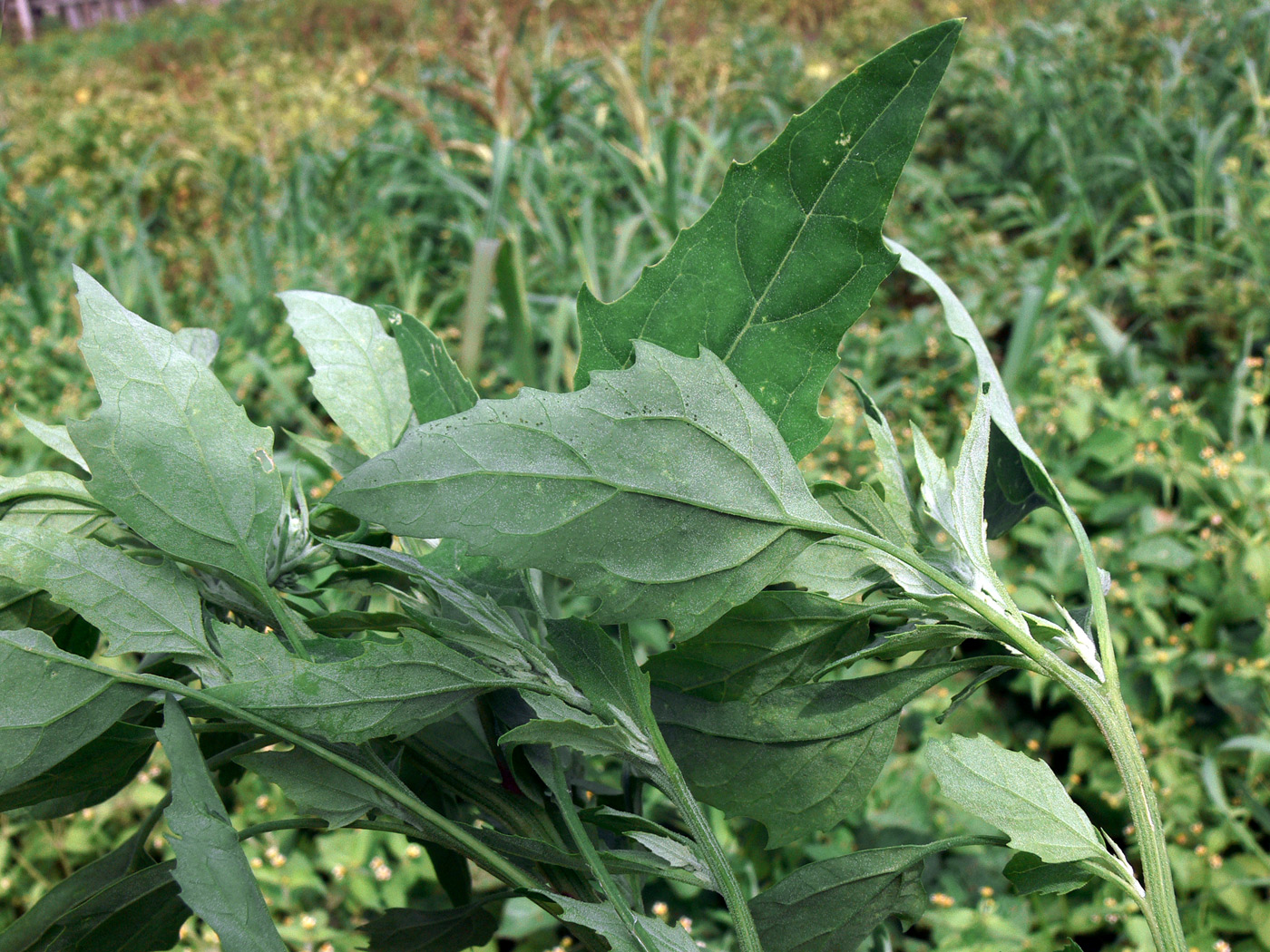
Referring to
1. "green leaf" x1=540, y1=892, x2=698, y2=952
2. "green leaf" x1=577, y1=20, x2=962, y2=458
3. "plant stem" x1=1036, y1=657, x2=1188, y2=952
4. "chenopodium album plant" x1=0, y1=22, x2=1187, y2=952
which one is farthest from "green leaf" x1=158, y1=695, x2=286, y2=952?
"plant stem" x1=1036, y1=657, x2=1188, y2=952

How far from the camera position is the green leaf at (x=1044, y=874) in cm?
43

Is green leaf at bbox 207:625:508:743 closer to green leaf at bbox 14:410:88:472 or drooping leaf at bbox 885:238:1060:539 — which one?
green leaf at bbox 14:410:88:472

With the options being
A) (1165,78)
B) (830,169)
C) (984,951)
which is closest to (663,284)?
(830,169)

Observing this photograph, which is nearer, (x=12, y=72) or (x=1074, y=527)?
(x=1074, y=527)

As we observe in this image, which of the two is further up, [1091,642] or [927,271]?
[927,271]

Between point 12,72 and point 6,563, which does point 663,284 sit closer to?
point 6,563

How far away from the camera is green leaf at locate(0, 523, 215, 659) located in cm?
39

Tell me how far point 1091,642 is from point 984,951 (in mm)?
865

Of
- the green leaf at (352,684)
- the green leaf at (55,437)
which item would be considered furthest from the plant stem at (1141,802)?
the green leaf at (55,437)

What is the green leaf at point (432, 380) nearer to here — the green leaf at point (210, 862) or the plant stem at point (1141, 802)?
the green leaf at point (210, 862)

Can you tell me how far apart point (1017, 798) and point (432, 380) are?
13.1 inches

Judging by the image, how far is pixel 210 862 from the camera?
37 cm

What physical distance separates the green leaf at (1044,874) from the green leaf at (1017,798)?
0.05 ft

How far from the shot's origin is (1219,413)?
2.03m
